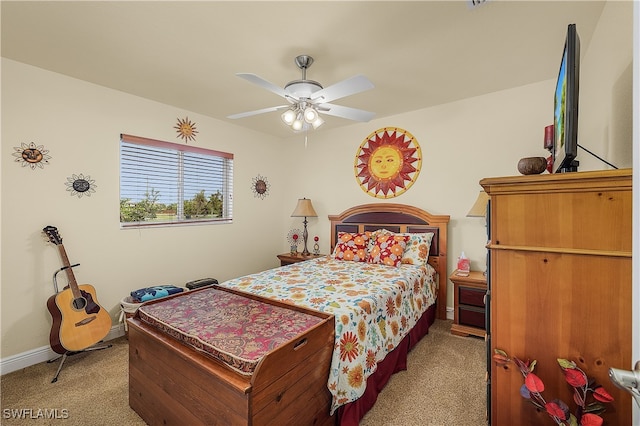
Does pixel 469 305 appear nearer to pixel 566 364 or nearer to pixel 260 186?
pixel 566 364

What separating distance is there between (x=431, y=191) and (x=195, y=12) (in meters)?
2.93

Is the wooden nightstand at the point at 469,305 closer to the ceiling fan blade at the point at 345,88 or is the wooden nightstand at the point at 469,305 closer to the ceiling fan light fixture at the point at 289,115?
the ceiling fan blade at the point at 345,88

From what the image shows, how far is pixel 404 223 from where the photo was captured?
11.7 feet

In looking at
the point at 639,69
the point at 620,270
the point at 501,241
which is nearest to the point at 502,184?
the point at 501,241

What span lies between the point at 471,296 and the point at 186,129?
3750 mm

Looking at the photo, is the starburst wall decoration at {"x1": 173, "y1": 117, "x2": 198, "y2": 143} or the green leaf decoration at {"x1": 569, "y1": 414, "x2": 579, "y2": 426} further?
the starburst wall decoration at {"x1": 173, "y1": 117, "x2": 198, "y2": 143}

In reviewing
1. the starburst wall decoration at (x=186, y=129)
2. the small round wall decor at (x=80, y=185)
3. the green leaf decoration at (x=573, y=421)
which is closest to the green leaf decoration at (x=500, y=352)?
the green leaf decoration at (x=573, y=421)

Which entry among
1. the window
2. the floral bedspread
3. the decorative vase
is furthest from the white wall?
the floral bedspread

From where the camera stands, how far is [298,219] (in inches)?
184

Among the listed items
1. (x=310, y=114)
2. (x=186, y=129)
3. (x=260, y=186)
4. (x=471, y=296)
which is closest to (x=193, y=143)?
(x=186, y=129)

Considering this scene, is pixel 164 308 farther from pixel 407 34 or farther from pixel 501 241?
pixel 407 34

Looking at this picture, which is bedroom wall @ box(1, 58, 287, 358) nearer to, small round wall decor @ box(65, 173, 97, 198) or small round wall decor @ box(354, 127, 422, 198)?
small round wall decor @ box(65, 173, 97, 198)

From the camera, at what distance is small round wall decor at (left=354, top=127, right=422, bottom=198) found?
3.60 metres

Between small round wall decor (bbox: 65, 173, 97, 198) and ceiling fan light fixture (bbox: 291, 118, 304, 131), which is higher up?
ceiling fan light fixture (bbox: 291, 118, 304, 131)
